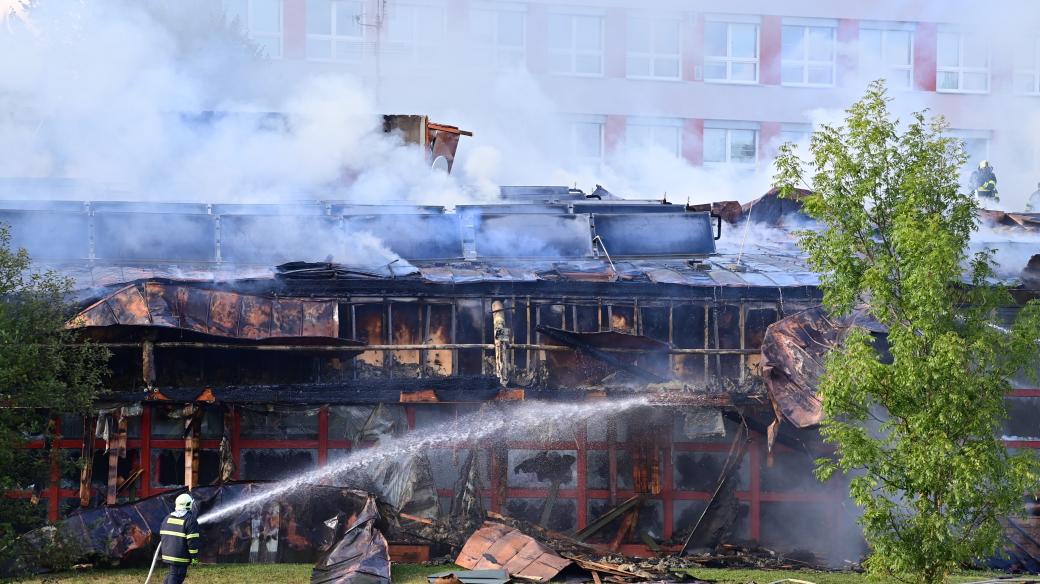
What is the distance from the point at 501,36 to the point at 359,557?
974 inches

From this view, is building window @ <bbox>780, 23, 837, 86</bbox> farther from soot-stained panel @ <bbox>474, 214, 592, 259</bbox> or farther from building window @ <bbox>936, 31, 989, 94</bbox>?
soot-stained panel @ <bbox>474, 214, 592, 259</bbox>

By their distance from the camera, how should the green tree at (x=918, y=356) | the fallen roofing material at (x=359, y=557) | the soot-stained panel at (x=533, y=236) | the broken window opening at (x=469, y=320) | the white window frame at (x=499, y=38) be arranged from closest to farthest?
the green tree at (x=918, y=356)
the fallen roofing material at (x=359, y=557)
the broken window opening at (x=469, y=320)
the soot-stained panel at (x=533, y=236)
the white window frame at (x=499, y=38)

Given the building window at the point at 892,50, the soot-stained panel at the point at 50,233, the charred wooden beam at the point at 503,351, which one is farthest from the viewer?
the building window at the point at 892,50

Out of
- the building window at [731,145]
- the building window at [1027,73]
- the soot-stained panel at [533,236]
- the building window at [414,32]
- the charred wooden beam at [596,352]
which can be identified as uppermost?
the building window at [414,32]

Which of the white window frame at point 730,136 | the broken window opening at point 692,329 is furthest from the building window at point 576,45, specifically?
the broken window opening at point 692,329

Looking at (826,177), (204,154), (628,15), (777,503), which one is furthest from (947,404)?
(628,15)

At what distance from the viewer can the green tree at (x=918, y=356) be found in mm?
12367

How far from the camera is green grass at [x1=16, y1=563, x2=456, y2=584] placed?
51.2 feet

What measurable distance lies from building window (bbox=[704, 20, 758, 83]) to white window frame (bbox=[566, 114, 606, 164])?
389 cm

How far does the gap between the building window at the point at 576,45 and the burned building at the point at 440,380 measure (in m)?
18.8

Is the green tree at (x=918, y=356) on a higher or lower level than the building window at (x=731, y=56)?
lower

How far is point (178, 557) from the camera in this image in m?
13.5

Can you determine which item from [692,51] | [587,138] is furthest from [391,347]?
[692,51]

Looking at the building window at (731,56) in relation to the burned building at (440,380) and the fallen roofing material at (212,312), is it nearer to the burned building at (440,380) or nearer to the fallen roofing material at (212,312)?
the burned building at (440,380)
